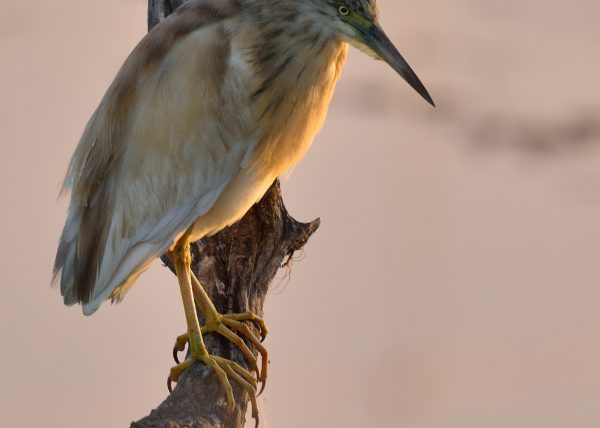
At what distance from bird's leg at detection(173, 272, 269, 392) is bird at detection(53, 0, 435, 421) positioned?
0.11 meters

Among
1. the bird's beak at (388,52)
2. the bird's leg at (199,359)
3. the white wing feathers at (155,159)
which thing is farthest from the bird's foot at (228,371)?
the bird's beak at (388,52)

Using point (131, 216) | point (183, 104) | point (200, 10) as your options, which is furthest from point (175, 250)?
point (200, 10)

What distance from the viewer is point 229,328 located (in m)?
4.18

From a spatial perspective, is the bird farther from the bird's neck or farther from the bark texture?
the bark texture

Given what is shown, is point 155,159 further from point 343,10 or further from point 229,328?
point 343,10

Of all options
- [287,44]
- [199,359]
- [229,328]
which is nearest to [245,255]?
Answer: [229,328]

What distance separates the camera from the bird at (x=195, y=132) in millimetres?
3863

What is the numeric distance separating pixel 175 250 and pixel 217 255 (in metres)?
0.23

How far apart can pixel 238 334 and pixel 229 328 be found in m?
0.04

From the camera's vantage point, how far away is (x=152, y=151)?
395 centimetres

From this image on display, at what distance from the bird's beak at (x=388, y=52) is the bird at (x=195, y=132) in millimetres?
100

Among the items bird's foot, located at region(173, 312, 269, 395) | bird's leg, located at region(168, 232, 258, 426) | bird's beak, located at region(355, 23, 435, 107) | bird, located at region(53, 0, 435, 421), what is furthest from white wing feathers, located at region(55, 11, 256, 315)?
bird's beak, located at region(355, 23, 435, 107)

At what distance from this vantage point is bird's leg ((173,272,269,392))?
411 centimetres

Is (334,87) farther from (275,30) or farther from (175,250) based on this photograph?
(175,250)
